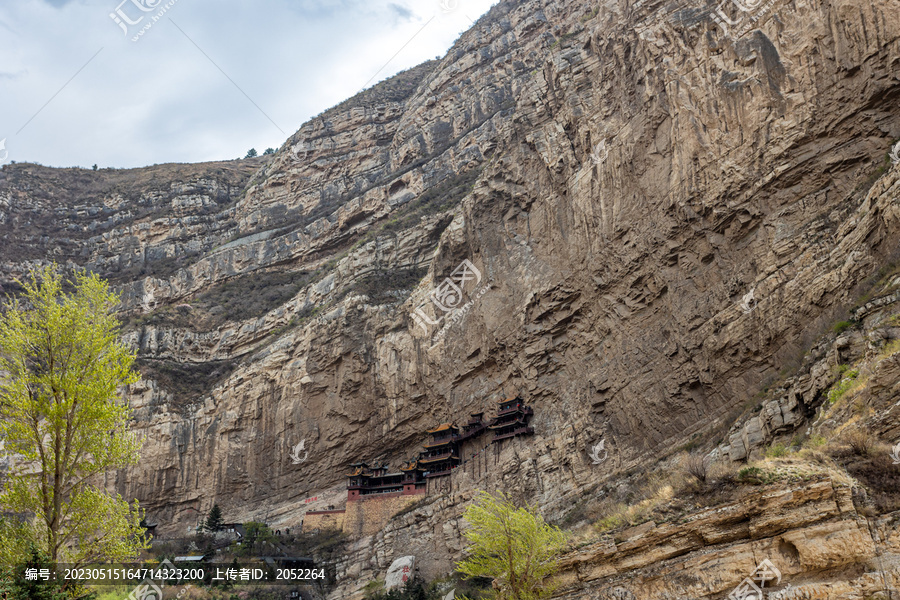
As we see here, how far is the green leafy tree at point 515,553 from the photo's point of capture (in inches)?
577

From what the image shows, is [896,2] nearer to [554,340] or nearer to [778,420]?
[778,420]

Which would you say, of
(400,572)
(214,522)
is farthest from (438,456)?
(214,522)

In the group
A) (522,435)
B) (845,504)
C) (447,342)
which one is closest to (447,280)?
(447,342)

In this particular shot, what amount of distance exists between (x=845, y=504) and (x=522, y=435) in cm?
2342

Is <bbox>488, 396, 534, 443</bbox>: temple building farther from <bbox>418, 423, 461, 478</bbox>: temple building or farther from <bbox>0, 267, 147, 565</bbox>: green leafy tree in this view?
<bbox>0, 267, 147, 565</bbox>: green leafy tree

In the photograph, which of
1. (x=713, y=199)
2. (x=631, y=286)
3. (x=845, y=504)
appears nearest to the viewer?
(x=845, y=504)

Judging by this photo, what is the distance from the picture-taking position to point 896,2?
2264 centimetres

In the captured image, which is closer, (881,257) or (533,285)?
(881,257)

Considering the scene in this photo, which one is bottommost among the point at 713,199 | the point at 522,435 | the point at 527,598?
the point at 527,598

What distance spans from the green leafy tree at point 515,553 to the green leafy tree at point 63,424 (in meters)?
8.46

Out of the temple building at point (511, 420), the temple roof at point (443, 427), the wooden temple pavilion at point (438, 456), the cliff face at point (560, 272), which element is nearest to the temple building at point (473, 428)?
the wooden temple pavilion at point (438, 456)

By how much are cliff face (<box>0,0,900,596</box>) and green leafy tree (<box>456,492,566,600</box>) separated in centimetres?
753

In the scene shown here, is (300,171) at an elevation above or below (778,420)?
above

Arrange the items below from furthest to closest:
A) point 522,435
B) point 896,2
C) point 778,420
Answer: point 522,435 → point 896,2 → point 778,420
